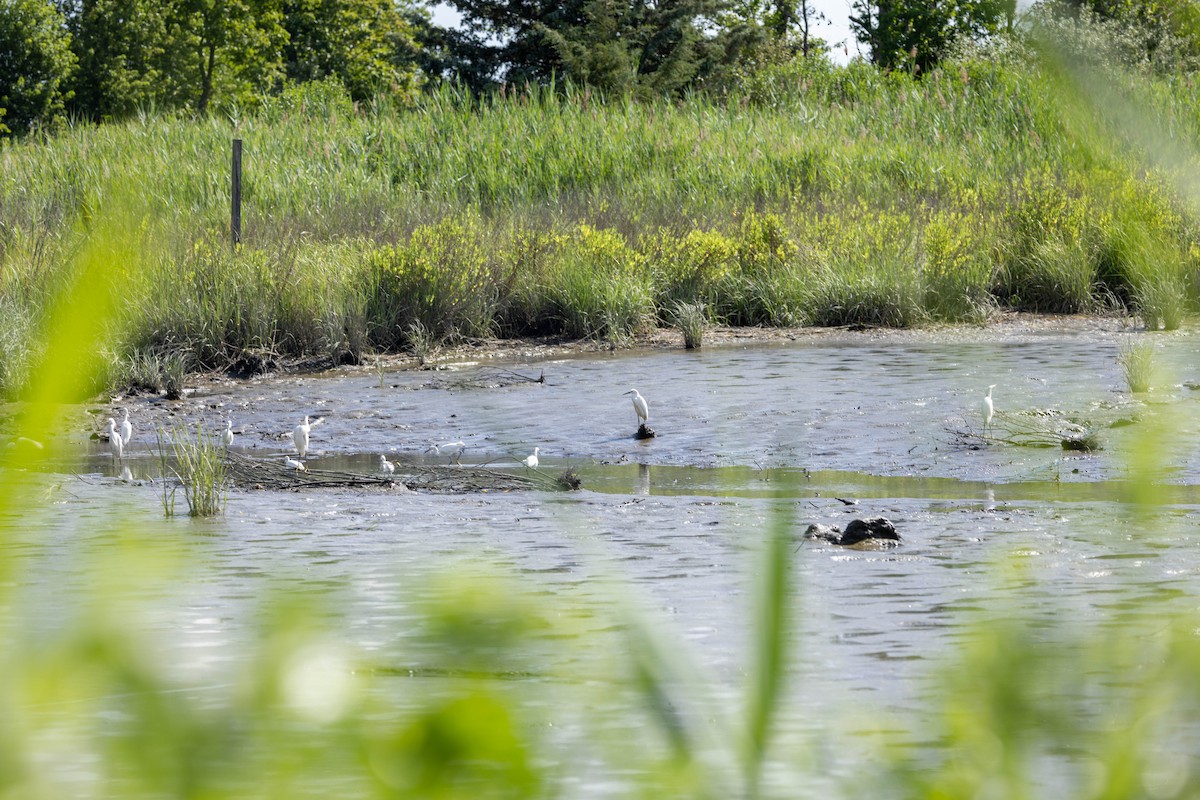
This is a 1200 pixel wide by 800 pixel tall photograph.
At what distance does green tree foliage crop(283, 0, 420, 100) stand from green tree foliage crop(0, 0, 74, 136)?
9608 millimetres

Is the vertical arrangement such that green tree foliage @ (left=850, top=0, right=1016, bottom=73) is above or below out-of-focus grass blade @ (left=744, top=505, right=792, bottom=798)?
above

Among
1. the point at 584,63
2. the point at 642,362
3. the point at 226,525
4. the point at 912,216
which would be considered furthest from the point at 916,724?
the point at 584,63

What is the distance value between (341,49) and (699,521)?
160ft

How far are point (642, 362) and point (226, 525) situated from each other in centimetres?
663

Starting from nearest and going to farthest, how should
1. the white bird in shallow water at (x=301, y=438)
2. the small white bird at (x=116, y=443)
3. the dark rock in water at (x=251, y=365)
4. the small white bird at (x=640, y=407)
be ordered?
the white bird in shallow water at (x=301, y=438) < the small white bird at (x=116, y=443) < the small white bird at (x=640, y=407) < the dark rock in water at (x=251, y=365)

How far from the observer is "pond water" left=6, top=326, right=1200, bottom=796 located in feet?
2.03

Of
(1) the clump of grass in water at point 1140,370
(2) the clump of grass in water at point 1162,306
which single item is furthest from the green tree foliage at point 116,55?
(1) the clump of grass in water at point 1140,370

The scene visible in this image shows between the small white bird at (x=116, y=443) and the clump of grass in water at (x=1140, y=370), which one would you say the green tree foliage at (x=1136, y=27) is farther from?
the clump of grass in water at (x=1140, y=370)

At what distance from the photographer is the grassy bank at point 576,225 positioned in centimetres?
1252

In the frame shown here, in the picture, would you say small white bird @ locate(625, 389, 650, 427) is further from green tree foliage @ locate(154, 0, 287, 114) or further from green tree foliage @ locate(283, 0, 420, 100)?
green tree foliage @ locate(283, 0, 420, 100)

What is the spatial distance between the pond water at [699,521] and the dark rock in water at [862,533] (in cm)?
7

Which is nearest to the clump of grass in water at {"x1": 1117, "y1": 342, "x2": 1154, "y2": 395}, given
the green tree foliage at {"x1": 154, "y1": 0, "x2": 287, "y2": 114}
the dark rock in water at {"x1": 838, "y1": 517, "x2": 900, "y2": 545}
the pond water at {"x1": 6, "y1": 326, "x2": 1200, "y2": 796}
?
the pond water at {"x1": 6, "y1": 326, "x2": 1200, "y2": 796}

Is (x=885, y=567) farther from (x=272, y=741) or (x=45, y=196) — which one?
(x=45, y=196)

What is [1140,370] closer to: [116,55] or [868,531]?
[868,531]
